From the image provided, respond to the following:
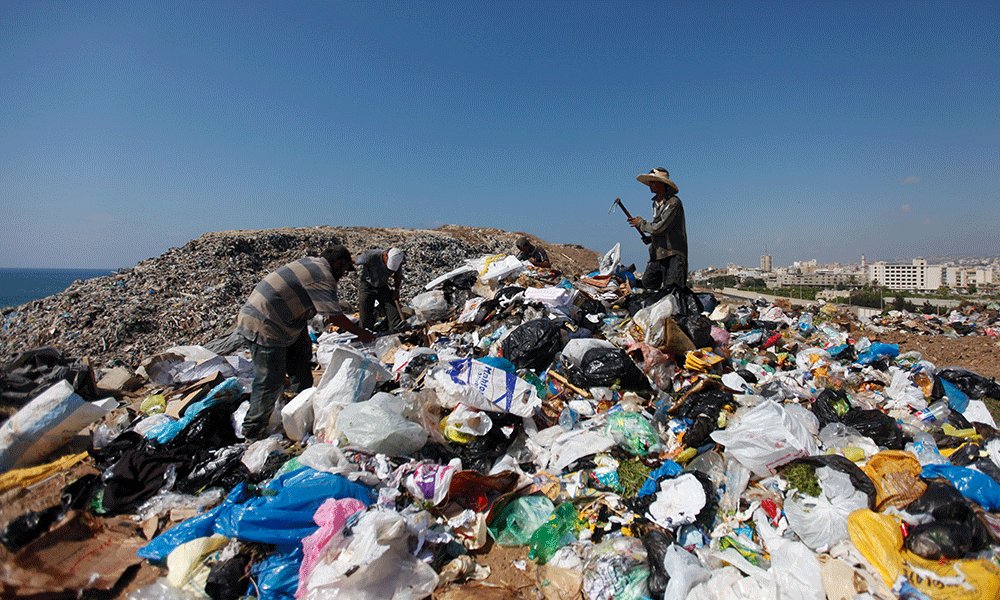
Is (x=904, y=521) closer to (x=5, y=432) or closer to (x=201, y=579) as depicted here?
(x=201, y=579)

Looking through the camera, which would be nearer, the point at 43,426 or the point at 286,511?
the point at 286,511

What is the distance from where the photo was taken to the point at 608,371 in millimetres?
3648

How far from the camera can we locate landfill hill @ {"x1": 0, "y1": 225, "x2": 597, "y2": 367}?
674cm

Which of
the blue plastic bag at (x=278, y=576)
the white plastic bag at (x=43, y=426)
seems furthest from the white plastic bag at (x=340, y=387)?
the white plastic bag at (x=43, y=426)

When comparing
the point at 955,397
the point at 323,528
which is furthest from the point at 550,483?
the point at 955,397

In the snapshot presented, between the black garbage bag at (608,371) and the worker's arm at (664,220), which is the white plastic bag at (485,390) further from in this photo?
the worker's arm at (664,220)

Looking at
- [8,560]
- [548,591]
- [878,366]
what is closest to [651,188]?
[878,366]

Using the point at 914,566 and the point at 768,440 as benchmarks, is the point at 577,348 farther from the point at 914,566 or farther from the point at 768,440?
the point at 914,566

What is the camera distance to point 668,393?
3662mm

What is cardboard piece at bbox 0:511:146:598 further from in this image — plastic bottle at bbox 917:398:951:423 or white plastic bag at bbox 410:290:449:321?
plastic bottle at bbox 917:398:951:423

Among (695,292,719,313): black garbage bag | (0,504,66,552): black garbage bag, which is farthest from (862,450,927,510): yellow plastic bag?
(0,504,66,552): black garbage bag

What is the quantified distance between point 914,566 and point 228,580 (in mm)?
2969

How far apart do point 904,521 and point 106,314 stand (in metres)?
9.96

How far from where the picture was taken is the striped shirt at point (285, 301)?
3.08 meters
